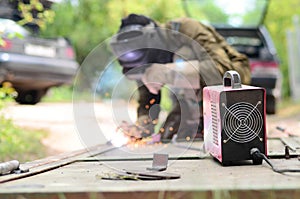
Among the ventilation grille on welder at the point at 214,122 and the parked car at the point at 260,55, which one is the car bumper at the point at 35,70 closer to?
the parked car at the point at 260,55

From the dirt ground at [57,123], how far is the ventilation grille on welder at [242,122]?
9.15 feet

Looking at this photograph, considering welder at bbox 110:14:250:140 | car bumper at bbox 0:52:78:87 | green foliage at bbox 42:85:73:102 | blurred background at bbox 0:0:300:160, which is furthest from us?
green foliage at bbox 42:85:73:102

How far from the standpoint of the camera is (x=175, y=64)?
6246mm

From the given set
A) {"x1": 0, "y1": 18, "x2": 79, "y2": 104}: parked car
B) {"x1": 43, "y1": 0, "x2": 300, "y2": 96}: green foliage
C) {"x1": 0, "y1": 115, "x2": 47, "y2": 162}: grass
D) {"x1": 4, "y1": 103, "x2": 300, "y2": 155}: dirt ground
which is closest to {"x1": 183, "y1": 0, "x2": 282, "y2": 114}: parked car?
{"x1": 4, "y1": 103, "x2": 300, "y2": 155}: dirt ground

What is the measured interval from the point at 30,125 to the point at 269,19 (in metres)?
19.7

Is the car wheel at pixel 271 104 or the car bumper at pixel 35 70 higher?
the car bumper at pixel 35 70

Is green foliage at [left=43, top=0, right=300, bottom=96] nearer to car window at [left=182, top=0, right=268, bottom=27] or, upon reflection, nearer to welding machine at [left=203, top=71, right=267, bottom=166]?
car window at [left=182, top=0, right=268, bottom=27]

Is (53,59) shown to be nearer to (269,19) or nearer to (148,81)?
(148,81)

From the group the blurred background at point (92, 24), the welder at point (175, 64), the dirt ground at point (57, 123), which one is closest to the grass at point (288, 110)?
the blurred background at point (92, 24)

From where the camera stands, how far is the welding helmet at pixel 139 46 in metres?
6.26

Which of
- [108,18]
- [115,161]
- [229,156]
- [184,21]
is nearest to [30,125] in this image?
[184,21]

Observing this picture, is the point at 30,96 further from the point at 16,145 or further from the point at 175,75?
the point at 175,75

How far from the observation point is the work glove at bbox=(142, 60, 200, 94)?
609 cm

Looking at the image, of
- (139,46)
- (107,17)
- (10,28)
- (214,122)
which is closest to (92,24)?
(107,17)
